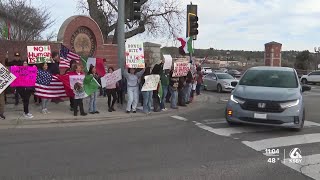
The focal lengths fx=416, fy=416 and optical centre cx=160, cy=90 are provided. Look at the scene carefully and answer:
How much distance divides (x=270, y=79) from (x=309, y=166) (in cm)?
474

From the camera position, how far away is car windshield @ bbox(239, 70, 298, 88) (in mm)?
11203

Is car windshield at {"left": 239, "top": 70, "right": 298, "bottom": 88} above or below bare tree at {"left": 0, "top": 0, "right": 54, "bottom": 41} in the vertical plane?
below

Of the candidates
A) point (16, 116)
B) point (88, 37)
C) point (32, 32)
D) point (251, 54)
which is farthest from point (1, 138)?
point (251, 54)

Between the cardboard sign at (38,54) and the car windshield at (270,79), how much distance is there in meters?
6.39

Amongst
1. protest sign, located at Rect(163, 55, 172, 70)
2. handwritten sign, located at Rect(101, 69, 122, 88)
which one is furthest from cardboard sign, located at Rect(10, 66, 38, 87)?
protest sign, located at Rect(163, 55, 172, 70)

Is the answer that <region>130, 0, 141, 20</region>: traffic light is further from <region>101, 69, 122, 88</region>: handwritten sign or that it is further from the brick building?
the brick building

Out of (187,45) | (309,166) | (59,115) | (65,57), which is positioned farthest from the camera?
(187,45)

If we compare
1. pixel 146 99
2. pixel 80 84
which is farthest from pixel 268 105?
pixel 80 84

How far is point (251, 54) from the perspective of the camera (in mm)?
119438

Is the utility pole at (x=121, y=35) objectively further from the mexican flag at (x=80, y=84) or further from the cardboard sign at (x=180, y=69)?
the mexican flag at (x=80, y=84)

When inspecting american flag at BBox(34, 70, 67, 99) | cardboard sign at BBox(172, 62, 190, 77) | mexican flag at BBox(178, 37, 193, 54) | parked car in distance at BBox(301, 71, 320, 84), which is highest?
mexican flag at BBox(178, 37, 193, 54)

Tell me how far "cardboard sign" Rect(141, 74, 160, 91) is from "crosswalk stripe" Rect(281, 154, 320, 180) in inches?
272

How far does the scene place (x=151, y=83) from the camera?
549 inches

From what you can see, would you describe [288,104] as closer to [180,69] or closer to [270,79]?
[270,79]
